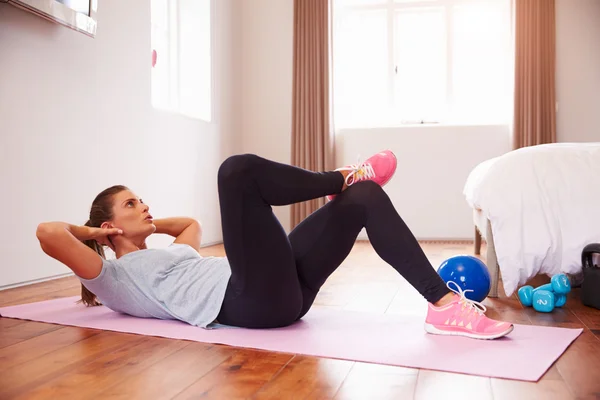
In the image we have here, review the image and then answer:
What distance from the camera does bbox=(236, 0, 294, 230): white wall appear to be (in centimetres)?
577

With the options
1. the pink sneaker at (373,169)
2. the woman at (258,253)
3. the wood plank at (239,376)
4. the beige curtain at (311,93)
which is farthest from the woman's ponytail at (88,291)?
the beige curtain at (311,93)

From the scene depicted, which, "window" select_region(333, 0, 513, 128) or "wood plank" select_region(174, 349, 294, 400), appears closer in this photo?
"wood plank" select_region(174, 349, 294, 400)

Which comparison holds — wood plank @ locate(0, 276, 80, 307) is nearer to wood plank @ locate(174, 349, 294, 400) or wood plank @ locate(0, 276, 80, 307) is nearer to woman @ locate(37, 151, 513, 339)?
woman @ locate(37, 151, 513, 339)

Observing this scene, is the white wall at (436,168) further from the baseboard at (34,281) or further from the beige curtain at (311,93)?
the baseboard at (34,281)

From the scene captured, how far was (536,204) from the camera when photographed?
7.62 feet

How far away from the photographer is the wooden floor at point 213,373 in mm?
1235

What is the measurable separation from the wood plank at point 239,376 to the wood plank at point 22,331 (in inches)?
27.3

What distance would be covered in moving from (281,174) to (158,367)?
566mm

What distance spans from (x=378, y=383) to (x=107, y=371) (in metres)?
0.64

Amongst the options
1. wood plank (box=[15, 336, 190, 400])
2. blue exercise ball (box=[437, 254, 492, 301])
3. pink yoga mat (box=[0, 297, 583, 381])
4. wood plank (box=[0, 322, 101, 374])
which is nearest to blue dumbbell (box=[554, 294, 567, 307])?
blue exercise ball (box=[437, 254, 492, 301])

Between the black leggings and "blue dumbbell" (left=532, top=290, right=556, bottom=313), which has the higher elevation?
the black leggings

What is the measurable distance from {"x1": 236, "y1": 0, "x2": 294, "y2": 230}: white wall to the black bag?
3714 millimetres

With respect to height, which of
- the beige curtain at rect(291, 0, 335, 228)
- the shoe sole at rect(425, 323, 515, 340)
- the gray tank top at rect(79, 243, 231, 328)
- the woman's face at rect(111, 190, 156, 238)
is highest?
the beige curtain at rect(291, 0, 335, 228)

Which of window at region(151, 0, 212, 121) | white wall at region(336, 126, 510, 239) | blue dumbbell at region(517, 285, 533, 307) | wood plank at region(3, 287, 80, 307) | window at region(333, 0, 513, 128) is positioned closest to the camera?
blue dumbbell at region(517, 285, 533, 307)
